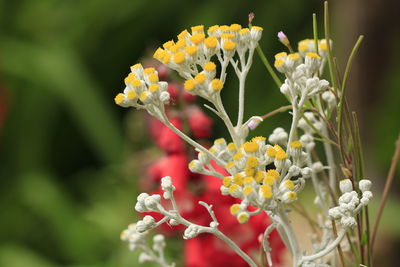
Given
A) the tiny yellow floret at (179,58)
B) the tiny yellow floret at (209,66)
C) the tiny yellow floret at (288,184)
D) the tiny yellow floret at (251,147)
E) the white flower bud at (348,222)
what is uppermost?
the tiny yellow floret at (179,58)

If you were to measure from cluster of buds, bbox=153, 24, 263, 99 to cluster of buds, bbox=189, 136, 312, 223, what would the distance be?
0.05m

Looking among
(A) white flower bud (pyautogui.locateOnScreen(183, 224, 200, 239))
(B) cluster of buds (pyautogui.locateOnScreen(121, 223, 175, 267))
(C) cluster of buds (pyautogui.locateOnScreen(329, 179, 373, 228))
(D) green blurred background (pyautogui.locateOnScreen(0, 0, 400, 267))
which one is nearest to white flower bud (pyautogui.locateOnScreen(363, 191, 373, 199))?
(C) cluster of buds (pyautogui.locateOnScreen(329, 179, 373, 228))

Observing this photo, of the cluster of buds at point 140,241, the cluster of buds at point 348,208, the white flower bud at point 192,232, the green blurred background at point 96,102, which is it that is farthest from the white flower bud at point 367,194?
the green blurred background at point 96,102

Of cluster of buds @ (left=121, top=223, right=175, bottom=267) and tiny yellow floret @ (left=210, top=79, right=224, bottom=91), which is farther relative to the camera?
cluster of buds @ (left=121, top=223, right=175, bottom=267)

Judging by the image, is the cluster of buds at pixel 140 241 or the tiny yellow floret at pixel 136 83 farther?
the cluster of buds at pixel 140 241

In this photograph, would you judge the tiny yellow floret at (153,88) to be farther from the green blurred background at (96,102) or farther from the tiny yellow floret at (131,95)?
the green blurred background at (96,102)

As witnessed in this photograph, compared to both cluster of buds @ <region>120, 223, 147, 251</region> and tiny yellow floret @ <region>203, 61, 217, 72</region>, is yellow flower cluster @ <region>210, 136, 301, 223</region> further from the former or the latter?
cluster of buds @ <region>120, 223, 147, 251</region>

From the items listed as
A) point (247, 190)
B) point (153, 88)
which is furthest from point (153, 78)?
point (247, 190)

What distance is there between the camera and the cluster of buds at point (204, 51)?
510 millimetres

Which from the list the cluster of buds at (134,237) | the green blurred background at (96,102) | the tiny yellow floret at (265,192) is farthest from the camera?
the green blurred background at (96,102)

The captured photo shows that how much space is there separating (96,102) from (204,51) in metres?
2.07

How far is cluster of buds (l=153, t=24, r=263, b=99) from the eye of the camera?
510 mm

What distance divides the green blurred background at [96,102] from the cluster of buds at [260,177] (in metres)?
1.12

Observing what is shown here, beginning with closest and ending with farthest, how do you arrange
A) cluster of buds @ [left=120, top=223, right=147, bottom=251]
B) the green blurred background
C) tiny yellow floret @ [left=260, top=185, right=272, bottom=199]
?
tiny yellow floret @ [left=260, top=185, right=272, bottom=199] → cluster of buds @ [left=120, top=223, right=147, bottom=251] → the green blurred background
